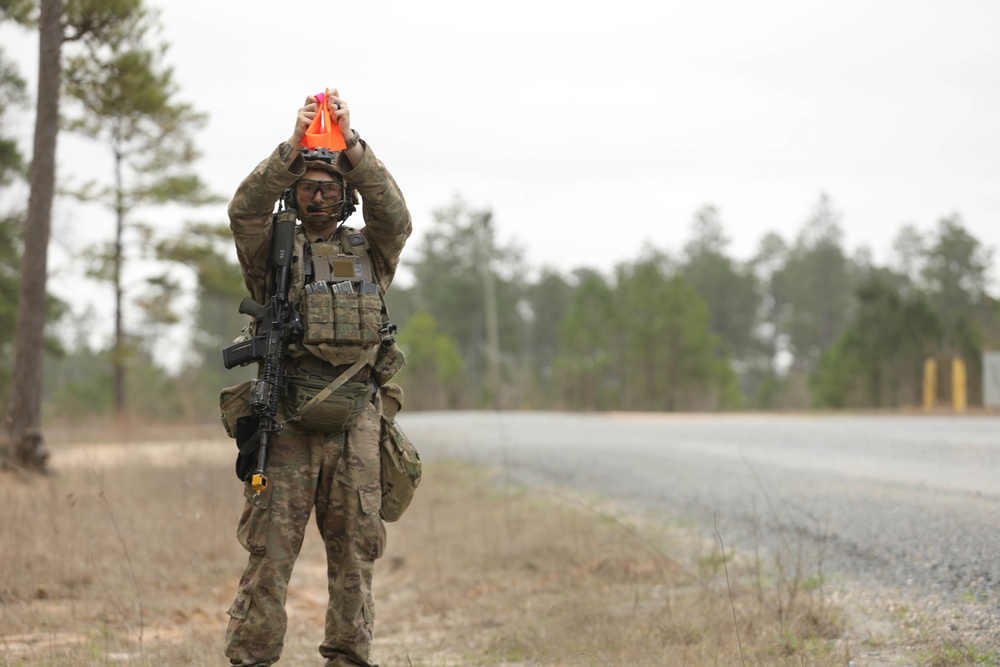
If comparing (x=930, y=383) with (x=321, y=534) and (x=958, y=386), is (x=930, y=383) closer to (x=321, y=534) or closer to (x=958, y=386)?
(x=958, y=386)

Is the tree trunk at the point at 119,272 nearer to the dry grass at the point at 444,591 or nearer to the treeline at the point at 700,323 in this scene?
the treeline at the point at 700,323

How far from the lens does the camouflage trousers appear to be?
159 inches

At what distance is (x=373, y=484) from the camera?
14.0ft

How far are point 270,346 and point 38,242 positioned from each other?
8614 mm

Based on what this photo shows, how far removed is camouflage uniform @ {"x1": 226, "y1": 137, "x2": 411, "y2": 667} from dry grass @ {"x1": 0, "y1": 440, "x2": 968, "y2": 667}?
2.53ft

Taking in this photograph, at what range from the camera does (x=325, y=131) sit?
4.17 meters

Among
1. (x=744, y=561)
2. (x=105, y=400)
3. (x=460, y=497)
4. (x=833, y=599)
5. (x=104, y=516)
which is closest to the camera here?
(x=833, y=599)

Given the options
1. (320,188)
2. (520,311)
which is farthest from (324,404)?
(520,311)

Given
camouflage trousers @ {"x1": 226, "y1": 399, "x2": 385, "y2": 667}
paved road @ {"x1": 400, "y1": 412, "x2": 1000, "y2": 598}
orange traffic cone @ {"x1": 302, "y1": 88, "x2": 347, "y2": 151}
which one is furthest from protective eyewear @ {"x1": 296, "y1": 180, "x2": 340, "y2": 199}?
paved road @ {"x1": 400, "y1": 412, "x2": 1000, "y2": 598}

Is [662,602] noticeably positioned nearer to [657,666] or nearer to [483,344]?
[657,666]

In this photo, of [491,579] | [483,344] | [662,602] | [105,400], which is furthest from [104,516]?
[483,344]

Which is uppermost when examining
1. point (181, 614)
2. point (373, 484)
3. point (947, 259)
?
point (947, 259)

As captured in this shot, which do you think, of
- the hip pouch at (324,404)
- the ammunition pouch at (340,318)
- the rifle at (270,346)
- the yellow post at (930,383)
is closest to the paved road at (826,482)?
the hip pouch at (324,404)

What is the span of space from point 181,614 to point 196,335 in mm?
69648
